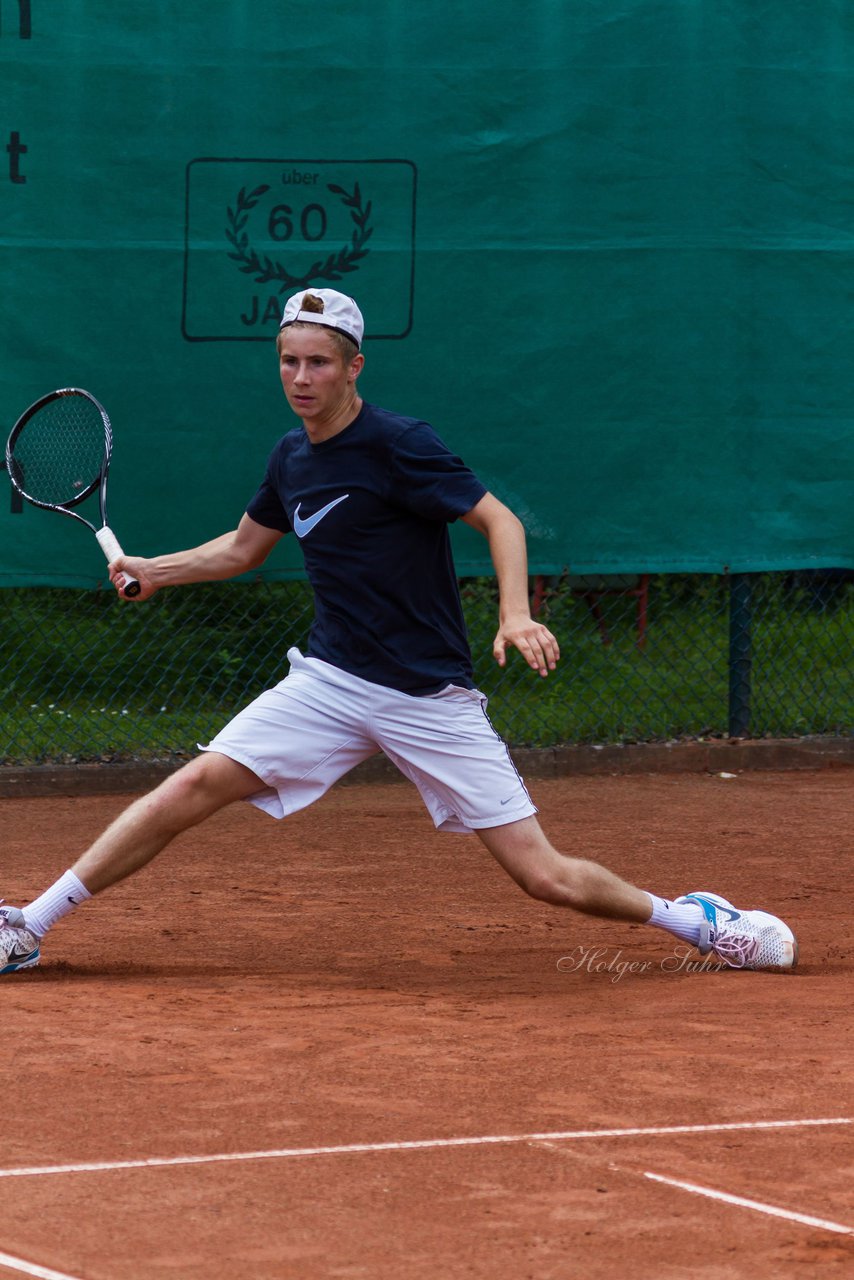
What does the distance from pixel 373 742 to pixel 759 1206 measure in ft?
6.23

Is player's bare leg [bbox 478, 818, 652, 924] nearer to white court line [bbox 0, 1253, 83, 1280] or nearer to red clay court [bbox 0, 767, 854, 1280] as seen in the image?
red clay court [bbox 0, 767, 854, 1280]

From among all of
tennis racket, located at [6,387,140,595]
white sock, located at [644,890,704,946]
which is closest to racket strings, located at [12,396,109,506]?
tennis racket, located at [6,387,140,595]

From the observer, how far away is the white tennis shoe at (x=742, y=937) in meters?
4.76

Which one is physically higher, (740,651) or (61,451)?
(61,451)

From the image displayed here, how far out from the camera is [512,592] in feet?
14.3

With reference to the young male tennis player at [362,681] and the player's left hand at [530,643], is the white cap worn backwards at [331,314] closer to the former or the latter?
the young male tennis player at [362,681]

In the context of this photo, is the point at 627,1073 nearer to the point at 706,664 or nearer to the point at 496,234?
the point at 496,234

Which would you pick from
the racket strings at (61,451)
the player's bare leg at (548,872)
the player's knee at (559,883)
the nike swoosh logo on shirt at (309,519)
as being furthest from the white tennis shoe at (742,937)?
A: the racket strings at (61,451)

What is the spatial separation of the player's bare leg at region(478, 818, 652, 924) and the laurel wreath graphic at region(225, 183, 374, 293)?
→ 339cm

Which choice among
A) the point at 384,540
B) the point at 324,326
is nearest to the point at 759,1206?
the point at 384,540

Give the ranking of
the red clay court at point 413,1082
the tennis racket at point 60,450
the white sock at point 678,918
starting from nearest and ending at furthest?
the red clay court at point 413,1082
the white sock at point 678,918
the tennis racket at point 60,450

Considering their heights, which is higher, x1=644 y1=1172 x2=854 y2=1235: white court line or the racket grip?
the racket grip

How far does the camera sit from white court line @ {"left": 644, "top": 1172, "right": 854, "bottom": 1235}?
299cm

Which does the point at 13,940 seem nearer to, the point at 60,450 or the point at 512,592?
the point at 512,592
